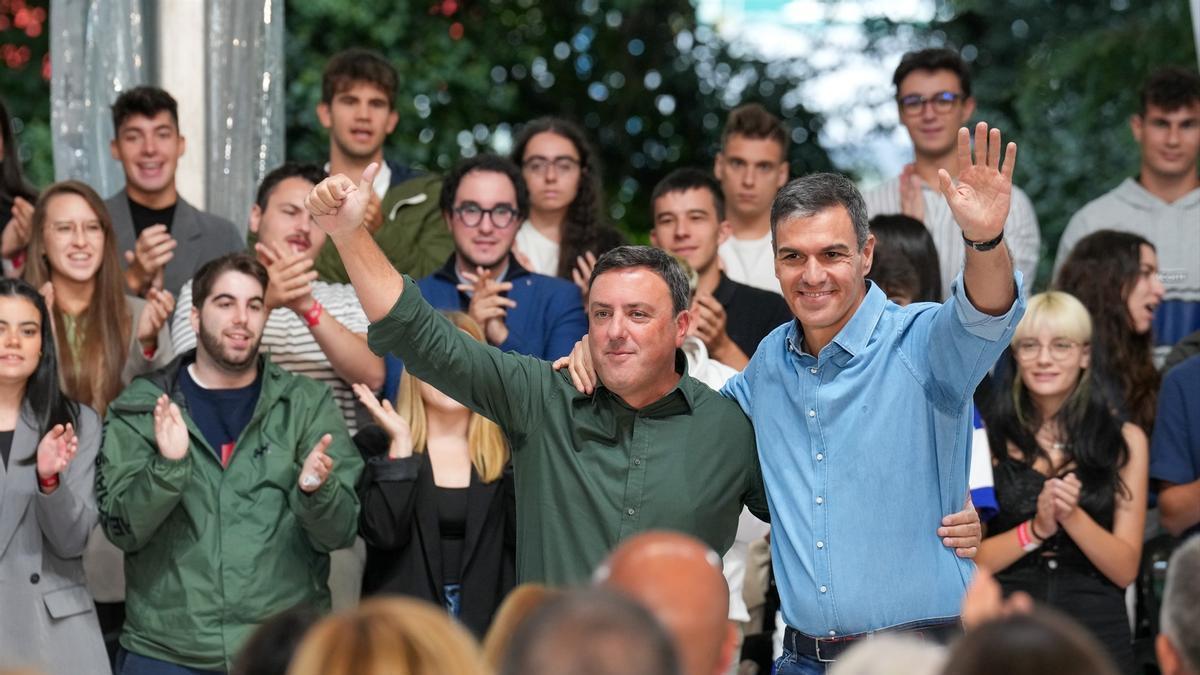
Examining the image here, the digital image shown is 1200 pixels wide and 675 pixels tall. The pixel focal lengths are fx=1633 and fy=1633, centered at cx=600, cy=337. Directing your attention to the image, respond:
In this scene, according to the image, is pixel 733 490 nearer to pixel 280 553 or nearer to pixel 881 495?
pixel 881 495

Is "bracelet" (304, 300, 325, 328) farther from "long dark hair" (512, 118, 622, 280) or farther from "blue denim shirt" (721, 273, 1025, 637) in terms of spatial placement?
"blue denim shirt" (721, 273, 1025, 637)

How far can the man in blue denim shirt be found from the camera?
12.2 ft

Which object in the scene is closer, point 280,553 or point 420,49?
point 280,553

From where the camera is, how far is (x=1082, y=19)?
10367 millimetres

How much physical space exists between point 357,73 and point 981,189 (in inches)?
143

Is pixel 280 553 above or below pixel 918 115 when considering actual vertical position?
below

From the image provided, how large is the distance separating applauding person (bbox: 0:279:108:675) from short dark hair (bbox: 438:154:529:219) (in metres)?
1.54

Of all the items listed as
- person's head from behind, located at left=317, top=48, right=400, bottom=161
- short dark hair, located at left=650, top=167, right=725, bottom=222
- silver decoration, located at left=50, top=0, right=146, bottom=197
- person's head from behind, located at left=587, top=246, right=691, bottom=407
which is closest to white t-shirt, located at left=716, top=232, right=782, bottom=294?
short dark hair, located at left=650, top=167, right=725, bottom=222

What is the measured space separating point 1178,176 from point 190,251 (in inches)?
159

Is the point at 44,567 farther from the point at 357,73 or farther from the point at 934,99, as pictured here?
the point at 934,99

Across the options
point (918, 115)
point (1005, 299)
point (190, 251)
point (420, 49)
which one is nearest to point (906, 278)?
point (918, 115)

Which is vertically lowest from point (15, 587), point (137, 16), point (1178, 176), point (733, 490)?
point (15, 587)

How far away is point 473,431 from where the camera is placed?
17.7ft

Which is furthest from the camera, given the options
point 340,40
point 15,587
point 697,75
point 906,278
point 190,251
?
point 697,75
